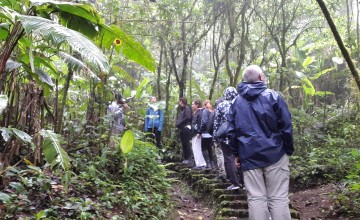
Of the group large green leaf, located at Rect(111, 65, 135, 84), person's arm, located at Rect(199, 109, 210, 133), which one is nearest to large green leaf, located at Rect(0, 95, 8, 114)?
large green leaf, located at Rect(111, 65, 135, 84)

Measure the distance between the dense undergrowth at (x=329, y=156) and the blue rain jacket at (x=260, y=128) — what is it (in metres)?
1.72

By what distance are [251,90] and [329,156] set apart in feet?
16.6

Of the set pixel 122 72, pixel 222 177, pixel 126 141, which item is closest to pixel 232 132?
pixel 126 141

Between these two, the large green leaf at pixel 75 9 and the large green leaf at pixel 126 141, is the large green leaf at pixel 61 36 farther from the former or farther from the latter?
the large green leaf at pixel 126 141

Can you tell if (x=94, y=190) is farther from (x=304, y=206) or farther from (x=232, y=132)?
(x=304, y=206)

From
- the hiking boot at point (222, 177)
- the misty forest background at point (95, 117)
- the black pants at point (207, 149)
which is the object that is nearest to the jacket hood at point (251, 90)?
the misty forest background at point (95, 117)

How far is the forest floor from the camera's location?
582cm

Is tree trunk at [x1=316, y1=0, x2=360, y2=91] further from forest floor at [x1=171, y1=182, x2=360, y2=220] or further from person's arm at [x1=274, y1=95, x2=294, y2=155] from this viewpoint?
forest floor at [x1=171, y1=182, x2=360, y2=220]

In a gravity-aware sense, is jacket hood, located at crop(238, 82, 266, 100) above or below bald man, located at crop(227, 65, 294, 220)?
above

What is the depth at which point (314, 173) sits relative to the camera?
7.64 m

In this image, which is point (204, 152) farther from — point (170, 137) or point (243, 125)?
point (243, 125)

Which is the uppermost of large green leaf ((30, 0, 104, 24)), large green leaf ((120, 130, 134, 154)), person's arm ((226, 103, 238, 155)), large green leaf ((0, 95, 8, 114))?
large green leaf ((30, 0, 104, 24))

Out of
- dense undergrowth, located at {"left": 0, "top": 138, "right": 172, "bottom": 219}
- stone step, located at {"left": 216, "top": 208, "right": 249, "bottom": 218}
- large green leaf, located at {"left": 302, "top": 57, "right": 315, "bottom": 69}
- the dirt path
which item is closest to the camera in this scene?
dense undergrowth, located at {"left": 0, "top": 138, "right": 172, "bottom": 219}

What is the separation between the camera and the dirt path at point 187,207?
615 cm
